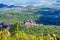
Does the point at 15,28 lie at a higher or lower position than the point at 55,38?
higher

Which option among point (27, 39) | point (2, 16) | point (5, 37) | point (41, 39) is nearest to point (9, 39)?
point (5, 37)

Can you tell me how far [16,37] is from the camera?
3081cm

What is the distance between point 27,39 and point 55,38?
8.17m

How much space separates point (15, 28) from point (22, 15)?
117 meters

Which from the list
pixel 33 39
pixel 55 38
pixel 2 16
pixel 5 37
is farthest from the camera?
pixel 2 16

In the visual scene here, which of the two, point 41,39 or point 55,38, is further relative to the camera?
point 55,38

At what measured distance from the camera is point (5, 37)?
2970cm

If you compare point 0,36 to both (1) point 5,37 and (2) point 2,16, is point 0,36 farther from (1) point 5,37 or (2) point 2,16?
(2) point 2,16

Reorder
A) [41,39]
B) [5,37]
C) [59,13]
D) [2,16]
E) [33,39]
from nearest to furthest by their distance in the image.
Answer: [5,37] → [33,39] → [41,39] → [2,16] → [59,13]

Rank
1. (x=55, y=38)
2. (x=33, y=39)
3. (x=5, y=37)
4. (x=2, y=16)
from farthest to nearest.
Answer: (x=2, y=16), (x=55, y=38), (x=33, y=39), (x=5, y=37)

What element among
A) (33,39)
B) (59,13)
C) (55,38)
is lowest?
(59,13)

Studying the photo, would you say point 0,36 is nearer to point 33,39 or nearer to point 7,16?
point 33,39

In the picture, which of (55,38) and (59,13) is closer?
(55,38)

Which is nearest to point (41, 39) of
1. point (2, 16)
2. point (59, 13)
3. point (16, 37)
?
point (16, 37)
